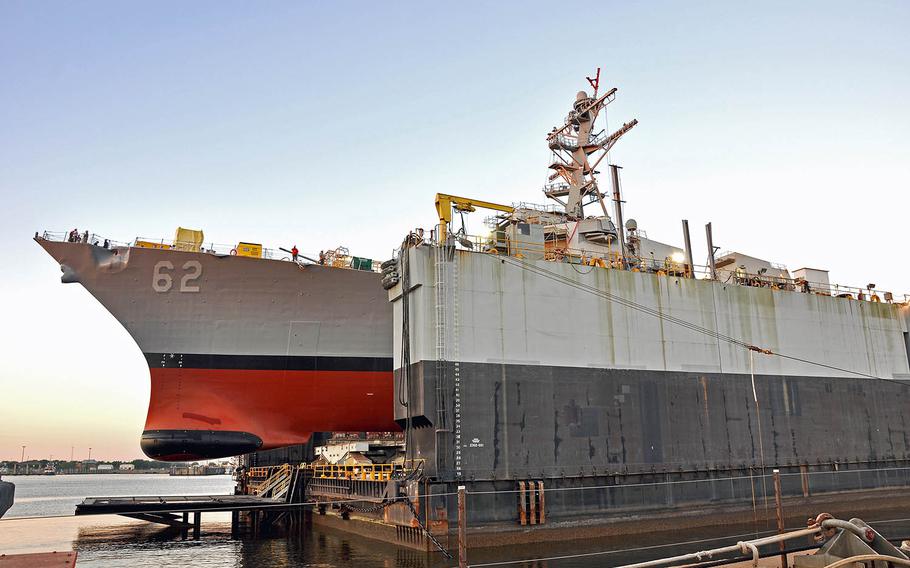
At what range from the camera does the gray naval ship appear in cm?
1758

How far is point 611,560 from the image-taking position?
1535 centimetres

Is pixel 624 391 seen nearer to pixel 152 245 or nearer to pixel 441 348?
pixel 441 348

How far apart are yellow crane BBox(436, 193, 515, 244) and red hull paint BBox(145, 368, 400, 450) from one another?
821 cm

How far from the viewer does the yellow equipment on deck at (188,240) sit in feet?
78.1

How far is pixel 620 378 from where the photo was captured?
776 inches

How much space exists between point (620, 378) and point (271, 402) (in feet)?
41.8

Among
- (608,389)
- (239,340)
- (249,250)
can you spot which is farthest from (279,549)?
(608,389)

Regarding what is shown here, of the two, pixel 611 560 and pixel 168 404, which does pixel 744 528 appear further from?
pixel 168 404

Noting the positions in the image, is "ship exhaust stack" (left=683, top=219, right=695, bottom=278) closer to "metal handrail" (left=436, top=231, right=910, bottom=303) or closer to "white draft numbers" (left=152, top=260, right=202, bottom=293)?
"metal handrail" (left=436, top=231, right=910, bottom=303)

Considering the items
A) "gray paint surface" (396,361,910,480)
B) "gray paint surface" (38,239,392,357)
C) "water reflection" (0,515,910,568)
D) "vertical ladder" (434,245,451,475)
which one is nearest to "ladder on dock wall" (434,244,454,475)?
"vertical ladder" (434,245,451,475)

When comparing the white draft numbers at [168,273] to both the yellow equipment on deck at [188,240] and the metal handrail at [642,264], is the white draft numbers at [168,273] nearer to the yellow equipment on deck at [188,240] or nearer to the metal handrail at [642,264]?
the yellow equipment on deck at [188,240]

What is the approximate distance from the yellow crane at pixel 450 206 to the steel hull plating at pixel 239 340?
258 inches

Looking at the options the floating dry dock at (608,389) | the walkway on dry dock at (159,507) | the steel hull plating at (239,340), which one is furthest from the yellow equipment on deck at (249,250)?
the walkway on dry dock at (159,507)

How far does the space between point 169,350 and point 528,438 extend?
532 inches
